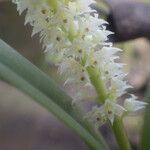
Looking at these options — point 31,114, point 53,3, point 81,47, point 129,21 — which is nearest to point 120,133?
point 81,47

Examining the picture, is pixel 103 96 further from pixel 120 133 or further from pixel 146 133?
pixel 146 133

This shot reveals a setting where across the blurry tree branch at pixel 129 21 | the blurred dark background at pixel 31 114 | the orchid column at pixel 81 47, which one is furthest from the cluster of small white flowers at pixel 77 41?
the blurry tree branch at pixel 129 21

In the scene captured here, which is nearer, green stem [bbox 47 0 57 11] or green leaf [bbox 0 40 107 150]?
green stem [bbox 47 0 57 11]

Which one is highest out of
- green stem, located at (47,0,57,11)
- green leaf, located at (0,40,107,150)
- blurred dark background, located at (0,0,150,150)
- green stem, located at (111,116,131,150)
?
green stem, located at (47,0,57,11)

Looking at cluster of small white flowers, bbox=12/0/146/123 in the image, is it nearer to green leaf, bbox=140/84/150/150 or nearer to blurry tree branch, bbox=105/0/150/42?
green leaf, bbox=140/84/150/150

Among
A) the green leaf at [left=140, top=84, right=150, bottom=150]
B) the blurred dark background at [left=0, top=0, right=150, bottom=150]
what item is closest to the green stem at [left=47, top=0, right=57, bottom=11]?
the green leaf at [left=140, top=84, right=150, bottom=150]

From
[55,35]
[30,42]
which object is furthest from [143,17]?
[55,35]

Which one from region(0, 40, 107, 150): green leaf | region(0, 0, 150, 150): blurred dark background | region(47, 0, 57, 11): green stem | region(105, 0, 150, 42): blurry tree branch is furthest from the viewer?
region(105, 0, 150, 42): blurry tree branch
